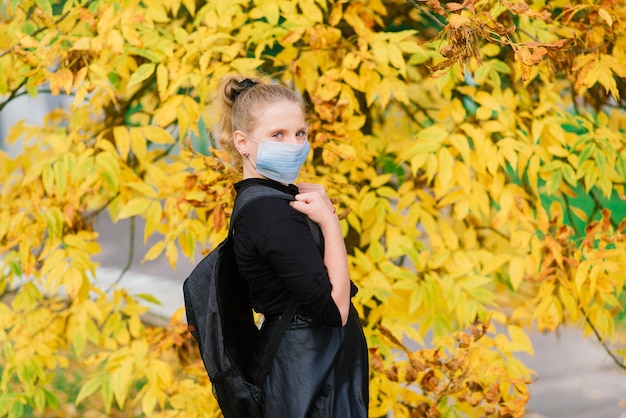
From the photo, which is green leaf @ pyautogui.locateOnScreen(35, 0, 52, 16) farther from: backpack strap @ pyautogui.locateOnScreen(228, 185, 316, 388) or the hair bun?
backpack strap @ pyautogui.locateOnScreen(228, 185, 316, 388)

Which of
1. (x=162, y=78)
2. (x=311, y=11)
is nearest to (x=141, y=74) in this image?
(x=162, y=78)

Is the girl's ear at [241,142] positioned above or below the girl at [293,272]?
above

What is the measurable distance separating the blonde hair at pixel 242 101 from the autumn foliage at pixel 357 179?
0.65 m

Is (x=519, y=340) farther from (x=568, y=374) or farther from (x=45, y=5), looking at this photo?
(x=568, y=374)

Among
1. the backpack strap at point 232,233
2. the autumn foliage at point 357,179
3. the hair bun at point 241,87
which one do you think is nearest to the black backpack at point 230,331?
the backpack strap at point 232,233

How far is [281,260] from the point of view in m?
2.13

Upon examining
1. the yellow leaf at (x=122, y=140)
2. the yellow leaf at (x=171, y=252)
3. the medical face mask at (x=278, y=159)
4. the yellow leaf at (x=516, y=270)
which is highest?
the medical face mask at (x=278, y=159)

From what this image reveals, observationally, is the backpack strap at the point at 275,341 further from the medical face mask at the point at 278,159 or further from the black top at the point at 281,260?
the medical face mask at the point at 278,159

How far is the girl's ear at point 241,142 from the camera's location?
2363 millimetres

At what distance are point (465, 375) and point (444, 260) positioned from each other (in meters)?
0.48

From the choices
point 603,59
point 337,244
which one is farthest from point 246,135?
point 603,59

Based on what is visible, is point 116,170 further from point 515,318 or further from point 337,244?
point 515,318

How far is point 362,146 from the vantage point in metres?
3.54

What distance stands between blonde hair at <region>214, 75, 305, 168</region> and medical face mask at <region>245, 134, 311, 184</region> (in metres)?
0.07
